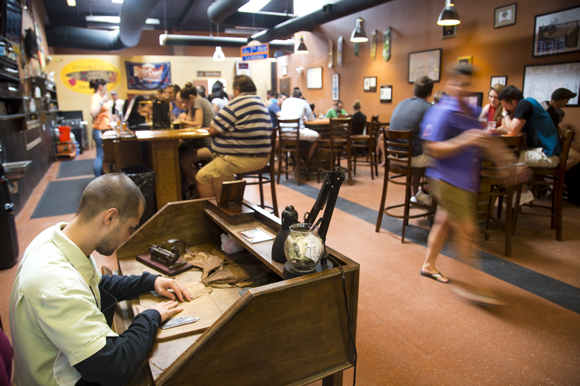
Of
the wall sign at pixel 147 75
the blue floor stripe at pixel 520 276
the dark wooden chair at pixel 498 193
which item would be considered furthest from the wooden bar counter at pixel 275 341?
the wall sign at pixel 147 75

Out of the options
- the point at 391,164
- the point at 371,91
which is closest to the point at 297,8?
the point at 371,91

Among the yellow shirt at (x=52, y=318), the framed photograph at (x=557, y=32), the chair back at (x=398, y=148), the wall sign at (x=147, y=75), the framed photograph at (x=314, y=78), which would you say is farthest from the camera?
the wall sign at (x=147, y=75)

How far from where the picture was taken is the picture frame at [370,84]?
29.9ft

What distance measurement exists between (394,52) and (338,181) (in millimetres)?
7951

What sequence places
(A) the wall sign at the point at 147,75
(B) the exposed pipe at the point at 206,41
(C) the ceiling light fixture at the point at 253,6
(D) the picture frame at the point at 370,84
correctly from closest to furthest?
(D) the picture frame at the point at 370,84
(C) the ceiling light fixture at the point at 253,6
(B) the exposed pipe at the point at 206,41
(A) the wall sign at the point at 147,75

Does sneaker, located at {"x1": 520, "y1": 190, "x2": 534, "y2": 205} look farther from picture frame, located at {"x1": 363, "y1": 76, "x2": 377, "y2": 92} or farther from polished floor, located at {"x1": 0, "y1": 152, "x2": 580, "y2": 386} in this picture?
picture frame, located at {"x1": 363, "y1": 76, "x2": 377, "y2": 92}

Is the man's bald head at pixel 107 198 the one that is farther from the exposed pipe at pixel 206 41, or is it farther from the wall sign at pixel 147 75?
the wall sign at pixel 147 75

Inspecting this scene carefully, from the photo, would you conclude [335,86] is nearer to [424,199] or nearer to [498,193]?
[424,199]

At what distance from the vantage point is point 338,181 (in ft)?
4.42

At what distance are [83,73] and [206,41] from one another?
4000 mm

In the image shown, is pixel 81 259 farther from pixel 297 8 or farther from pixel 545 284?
pixel 297 8

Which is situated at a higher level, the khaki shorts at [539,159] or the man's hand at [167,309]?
the khaki shorts at [539,159]

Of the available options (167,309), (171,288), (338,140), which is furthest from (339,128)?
(167,309)

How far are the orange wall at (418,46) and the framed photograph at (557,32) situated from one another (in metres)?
0.08
